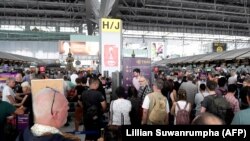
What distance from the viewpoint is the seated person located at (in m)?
1.95

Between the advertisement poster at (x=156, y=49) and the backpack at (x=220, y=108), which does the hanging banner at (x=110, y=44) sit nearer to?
the backpack at (x=220, y=108)

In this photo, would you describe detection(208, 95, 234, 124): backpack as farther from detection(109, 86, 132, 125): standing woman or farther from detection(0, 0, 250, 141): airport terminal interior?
detection(109, 86, 132, 125): standing woman

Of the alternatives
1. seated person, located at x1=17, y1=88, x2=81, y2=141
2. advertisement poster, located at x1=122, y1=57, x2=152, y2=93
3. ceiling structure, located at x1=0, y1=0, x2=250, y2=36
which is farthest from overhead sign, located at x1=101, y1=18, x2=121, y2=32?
seated person, located at x1=17, y1=88, x2=81, y2=141

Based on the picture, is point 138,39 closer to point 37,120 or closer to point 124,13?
point 124,13

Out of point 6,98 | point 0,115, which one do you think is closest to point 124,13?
point 6,98

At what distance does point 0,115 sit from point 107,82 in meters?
8.58

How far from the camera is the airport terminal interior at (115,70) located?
4.57 m

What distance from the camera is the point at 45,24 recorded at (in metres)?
33.9

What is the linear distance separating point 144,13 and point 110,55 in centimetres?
1672

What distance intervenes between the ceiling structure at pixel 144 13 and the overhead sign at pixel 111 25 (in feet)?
10.2

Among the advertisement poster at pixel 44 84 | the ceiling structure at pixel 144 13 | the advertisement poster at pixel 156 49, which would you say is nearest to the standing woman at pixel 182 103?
the advertisement poster at pixel 44 84

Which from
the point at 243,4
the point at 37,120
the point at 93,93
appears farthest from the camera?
the point at 243,4

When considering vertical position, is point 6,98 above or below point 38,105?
below

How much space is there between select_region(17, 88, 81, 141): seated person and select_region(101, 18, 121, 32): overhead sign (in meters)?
11.3
